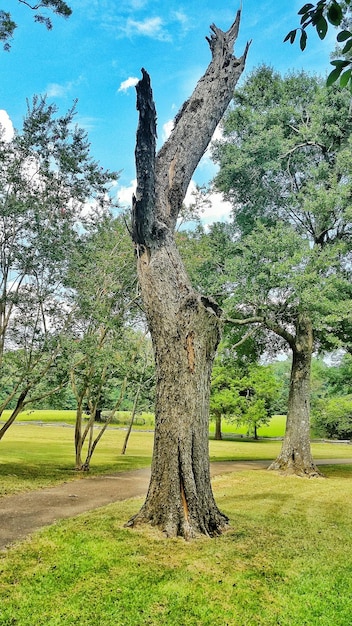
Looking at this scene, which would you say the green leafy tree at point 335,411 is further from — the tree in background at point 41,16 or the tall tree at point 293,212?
the tree in background at point 41,16

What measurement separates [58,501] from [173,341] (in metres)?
5.08

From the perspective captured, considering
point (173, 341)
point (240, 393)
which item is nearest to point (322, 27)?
point (173, 341)

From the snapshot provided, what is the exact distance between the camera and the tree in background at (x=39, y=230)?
1095 centimetres

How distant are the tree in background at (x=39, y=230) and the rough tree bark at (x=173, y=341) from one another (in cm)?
480

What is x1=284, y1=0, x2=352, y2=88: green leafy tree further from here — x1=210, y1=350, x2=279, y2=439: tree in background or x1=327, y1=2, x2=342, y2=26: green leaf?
x1=210, y1=350, x2=279, y2=439: tree in background

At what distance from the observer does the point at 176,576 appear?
472 cm

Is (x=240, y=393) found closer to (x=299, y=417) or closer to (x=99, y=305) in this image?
(x=299, y=417)

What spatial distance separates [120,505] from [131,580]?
3.99 meters

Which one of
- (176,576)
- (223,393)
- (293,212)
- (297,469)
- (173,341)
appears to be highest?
(293,212)

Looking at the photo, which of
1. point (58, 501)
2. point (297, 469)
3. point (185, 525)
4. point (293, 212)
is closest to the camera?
point (185, 525)

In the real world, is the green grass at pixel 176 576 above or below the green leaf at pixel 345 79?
below

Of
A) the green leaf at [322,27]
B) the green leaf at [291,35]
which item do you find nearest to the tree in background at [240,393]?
the green leaf at [291,35]

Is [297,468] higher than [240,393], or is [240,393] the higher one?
[240,393]

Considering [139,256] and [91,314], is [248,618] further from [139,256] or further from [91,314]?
[91,314]
